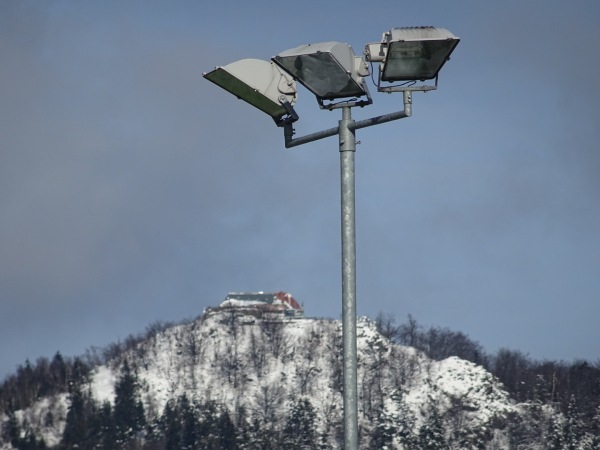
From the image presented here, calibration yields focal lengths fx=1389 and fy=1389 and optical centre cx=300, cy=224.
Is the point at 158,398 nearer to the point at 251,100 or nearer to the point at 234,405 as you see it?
the point at 234,405

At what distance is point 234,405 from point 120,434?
24.8 metres

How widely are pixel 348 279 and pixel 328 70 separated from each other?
5.02 feet

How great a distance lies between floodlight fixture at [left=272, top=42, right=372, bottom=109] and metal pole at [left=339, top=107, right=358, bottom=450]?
0.58 ft

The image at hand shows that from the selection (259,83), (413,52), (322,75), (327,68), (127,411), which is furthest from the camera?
(127,411)

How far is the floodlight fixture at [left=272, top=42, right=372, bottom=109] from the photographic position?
999 cm

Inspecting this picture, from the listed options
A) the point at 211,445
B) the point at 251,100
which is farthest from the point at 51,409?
the point at 251,100

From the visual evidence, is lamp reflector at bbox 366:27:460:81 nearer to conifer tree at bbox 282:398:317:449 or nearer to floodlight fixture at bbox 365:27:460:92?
floodlight fixture at bbox 365:27:460:92

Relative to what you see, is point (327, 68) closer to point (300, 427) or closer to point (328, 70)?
point (328, 70)

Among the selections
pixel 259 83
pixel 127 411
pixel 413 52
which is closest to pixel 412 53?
pixel 413 52

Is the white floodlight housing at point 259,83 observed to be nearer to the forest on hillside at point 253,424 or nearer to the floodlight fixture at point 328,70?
the floodlight fixture at point 328,70

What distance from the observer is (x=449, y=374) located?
197 metres

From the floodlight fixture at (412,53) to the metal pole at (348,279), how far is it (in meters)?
0.50

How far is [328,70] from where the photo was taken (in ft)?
33.1

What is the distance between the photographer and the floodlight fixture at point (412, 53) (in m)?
9.82
